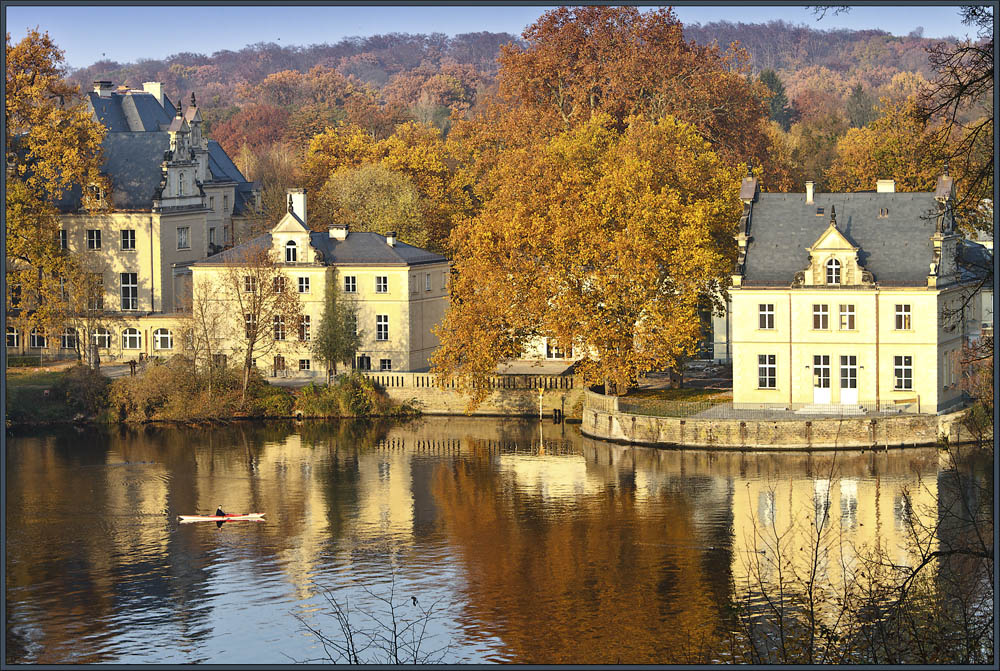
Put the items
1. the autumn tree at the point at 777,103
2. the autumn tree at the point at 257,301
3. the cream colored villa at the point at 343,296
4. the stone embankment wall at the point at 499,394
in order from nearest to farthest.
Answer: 1. the stone embankment wall at the point at 499,394
2. the autumn tree at the point at 257,301
3. the cream colored villa at the point at 343,296
4. the autumn tree at the point at 777,103

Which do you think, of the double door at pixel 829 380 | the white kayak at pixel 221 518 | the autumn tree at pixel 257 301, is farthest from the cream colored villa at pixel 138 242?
the double door at pixel 829 380

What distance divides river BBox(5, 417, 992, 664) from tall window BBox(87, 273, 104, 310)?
9.66m

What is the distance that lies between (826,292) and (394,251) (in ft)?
69.3

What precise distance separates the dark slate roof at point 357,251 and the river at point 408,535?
8372 millimetres

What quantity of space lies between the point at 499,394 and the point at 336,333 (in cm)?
737

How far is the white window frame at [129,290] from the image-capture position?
3196 inches

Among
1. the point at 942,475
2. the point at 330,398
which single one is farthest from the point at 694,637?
the point at 330,398

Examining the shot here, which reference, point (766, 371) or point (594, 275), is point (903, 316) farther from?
point (594, 275)

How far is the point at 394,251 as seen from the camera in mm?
75688

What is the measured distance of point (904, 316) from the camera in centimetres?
6134

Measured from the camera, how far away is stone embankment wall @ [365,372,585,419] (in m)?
70.8

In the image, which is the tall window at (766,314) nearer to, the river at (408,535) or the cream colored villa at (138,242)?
the river at (408,535)

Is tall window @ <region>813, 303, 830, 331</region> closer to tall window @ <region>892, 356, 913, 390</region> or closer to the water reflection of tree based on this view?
tall window @ <region>892, 356, 913, 390</region>

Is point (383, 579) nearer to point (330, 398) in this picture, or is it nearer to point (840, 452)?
point (840, 452)
